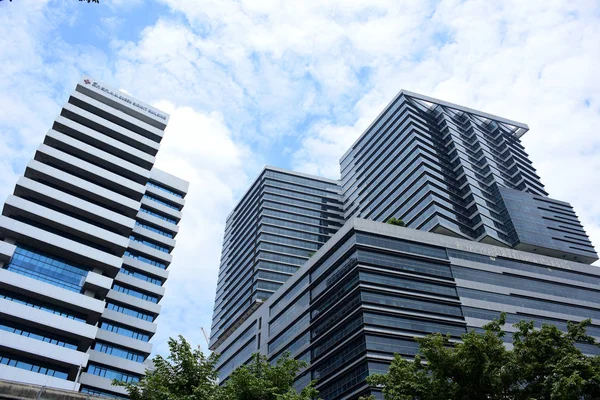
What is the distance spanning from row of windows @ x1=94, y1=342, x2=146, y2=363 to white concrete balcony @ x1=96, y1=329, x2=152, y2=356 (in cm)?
44

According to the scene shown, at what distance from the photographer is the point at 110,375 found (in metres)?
52.3

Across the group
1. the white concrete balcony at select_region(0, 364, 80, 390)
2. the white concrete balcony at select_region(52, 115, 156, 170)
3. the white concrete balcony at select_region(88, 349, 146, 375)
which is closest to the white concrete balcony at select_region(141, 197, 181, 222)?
the white concrete balcony at select_region(52, 115, 156, 170)

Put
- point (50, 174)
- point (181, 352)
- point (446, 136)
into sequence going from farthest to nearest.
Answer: point (446, 136)
point (50, 174)
point (181, 352)

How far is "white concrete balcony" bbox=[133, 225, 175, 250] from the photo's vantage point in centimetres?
6506

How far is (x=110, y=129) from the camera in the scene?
65.2 metres

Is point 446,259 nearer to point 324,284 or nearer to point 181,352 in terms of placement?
point 324,284

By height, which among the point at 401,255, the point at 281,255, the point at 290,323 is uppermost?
the point at 281,255

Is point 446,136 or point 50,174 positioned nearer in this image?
point 50,174

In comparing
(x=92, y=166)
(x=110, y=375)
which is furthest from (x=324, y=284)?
(x=92, y=166)

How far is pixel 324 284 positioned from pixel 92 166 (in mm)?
31753

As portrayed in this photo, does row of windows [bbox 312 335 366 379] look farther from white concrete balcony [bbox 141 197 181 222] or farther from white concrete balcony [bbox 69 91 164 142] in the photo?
white concrete balcony [bbox 69 91 164 142]

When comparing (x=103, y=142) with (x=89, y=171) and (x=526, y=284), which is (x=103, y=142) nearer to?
(x=89, y=171)

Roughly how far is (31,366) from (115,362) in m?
9.87

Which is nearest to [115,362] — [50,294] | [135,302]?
[135,302]
